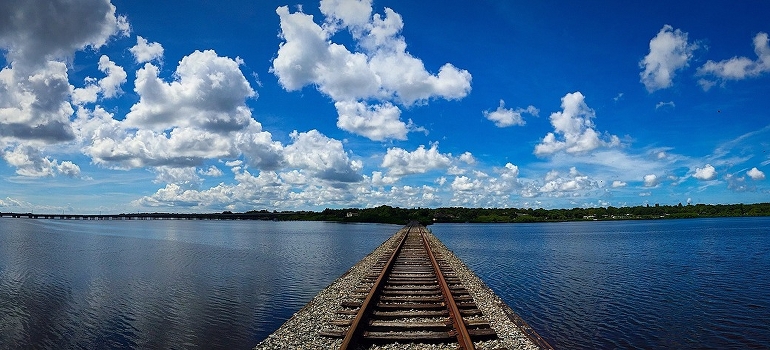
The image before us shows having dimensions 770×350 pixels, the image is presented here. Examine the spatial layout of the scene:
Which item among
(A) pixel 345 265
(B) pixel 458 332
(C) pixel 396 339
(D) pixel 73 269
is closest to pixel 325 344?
(C) pixel 396 339

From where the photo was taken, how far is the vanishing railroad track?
11.1 metres

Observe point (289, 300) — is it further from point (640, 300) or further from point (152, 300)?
point (640, 300)

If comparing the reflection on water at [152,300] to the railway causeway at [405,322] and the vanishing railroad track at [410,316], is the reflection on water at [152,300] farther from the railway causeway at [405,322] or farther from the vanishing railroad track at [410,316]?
the vanishing railroad track at [410,316]

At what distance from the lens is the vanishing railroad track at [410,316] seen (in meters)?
11.1

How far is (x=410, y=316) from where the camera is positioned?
13508mm

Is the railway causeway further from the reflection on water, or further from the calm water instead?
the reflection on water

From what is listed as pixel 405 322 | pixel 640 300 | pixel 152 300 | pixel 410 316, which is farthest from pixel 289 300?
pixel 640 300

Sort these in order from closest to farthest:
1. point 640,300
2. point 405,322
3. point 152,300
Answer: point 405,322
point 640,300
point 152,300

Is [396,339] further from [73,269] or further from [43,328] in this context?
[73,269]

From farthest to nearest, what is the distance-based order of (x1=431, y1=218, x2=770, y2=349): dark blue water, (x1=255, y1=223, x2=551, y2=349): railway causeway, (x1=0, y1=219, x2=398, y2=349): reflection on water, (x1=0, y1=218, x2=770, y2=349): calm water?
(x1=0, y1=219, x2=398, y2=349): reflection on water → (x1=0, y1=218, x2=770, y2=349): calm water → (x1=431, y1=218, x2=770, y2=349): dark blue water → (x1=255, y1=223, x2=551, y2=349): railway causeway

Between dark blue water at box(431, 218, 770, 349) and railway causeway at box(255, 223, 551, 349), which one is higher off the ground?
railway causeway at box(255, 223, 551, 349)

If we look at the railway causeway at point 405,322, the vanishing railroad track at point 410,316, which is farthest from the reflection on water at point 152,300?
the vanishing railroad track at point 410,316

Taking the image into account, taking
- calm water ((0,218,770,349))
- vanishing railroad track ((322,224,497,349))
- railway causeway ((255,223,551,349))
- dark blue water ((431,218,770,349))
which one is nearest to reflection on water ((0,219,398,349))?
calm water ((0,218,770,349))

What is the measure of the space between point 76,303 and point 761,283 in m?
35.4
